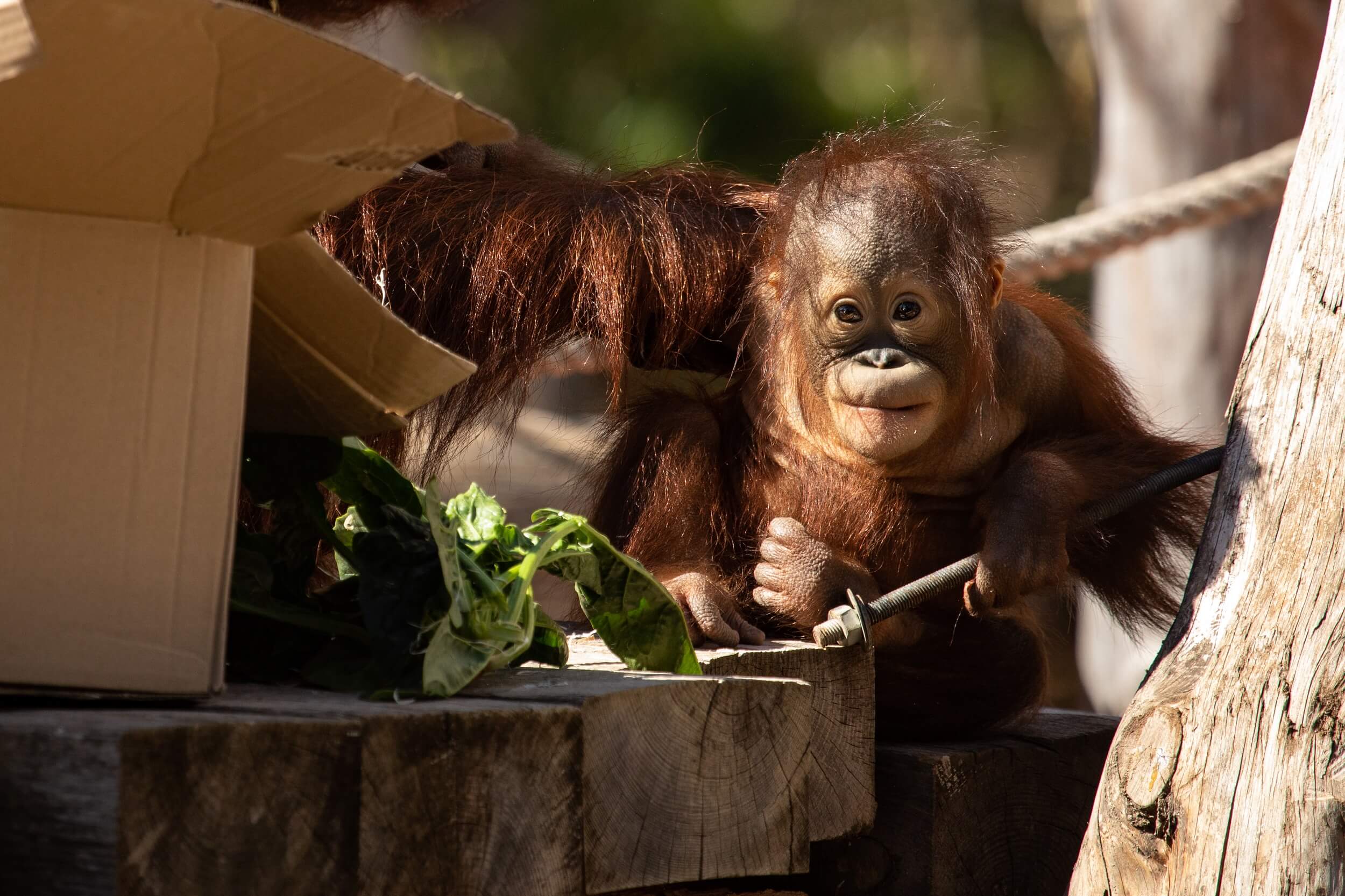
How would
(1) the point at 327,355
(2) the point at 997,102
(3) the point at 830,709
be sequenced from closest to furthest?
(1) the point at 327,355 → (3) the point at 830,709 → (2) the point at 997,102

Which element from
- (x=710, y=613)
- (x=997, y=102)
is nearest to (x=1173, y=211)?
(x=710, y=613)

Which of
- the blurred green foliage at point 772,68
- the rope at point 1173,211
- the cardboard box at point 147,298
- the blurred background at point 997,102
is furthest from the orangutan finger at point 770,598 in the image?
the blurred green foliage at point 772,68

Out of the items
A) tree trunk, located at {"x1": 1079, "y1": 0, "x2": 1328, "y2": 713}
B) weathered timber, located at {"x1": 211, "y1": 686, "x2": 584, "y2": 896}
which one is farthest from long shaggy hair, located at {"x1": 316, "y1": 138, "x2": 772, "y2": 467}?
tree trunk, located at {"x1": 1079, "y1": 0, "x2": 1328, "y2": 713}

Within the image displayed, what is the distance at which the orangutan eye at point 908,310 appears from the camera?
5.20 ft

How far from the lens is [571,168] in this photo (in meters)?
2.14

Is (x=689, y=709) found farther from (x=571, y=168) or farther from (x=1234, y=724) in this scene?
(x=571, y=168)

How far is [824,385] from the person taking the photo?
5.36 ft

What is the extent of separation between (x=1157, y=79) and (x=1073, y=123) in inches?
282

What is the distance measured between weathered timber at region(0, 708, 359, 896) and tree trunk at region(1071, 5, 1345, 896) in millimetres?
695

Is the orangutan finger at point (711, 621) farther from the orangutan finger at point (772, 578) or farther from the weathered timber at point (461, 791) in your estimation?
the weathered timber at point (461, 791)

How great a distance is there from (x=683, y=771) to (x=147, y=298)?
547 millimetres

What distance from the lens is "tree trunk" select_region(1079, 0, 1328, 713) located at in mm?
3727

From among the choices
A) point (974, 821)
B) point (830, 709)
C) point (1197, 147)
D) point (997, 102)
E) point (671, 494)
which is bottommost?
point (974, 821)

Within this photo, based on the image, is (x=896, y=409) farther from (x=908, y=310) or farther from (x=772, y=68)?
(x=772, y=68)
